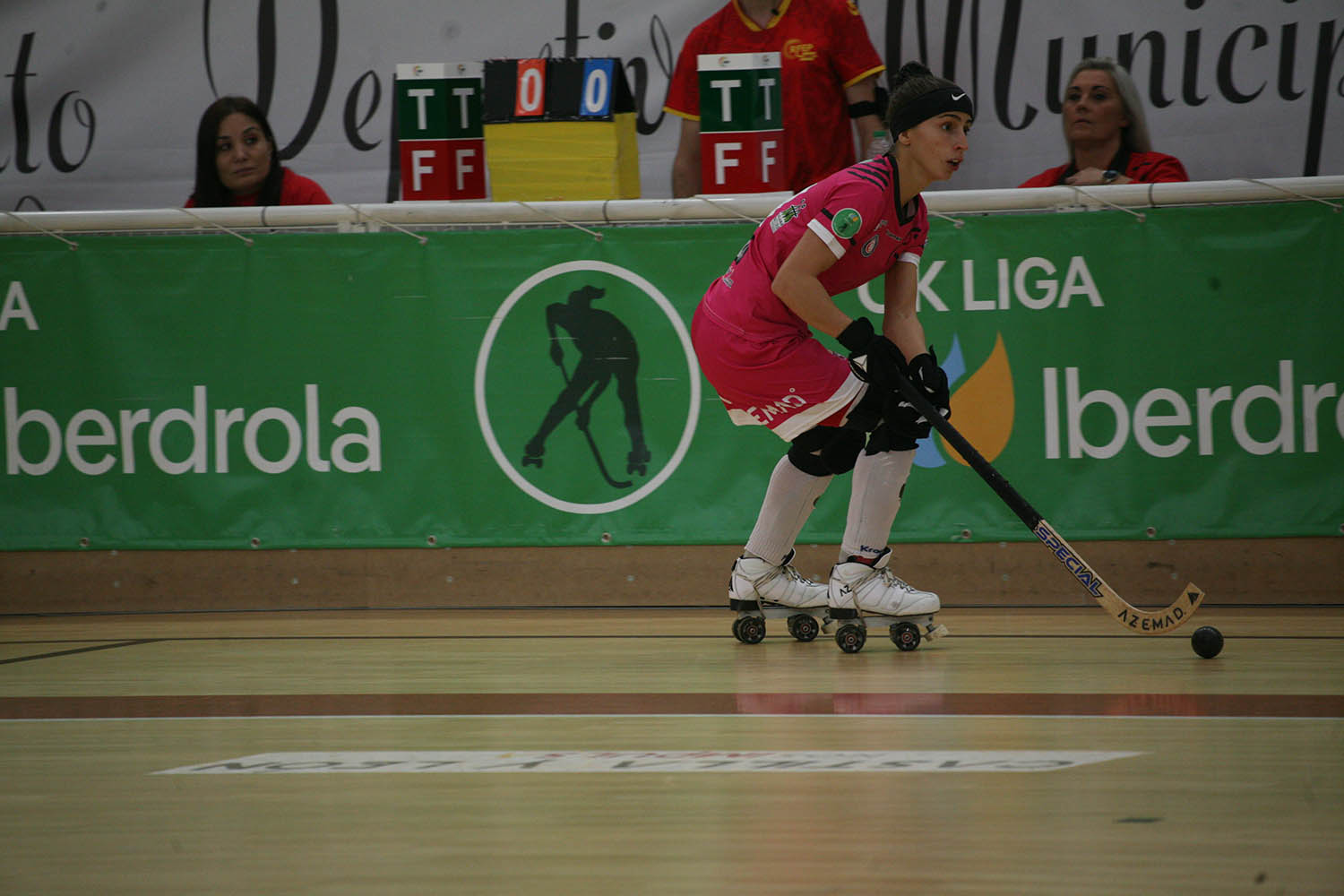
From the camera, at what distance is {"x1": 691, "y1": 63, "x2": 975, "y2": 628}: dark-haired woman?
12.8ft

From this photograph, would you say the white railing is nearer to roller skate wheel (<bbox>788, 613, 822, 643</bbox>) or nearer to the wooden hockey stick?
the wooden hockey stick

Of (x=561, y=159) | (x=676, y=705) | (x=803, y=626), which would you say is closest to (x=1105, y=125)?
(x=561, y=159)

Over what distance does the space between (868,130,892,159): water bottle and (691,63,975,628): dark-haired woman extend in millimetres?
1046

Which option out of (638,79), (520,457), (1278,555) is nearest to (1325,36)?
(1278,555)

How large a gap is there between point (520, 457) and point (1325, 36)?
328cm

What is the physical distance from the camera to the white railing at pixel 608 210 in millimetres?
4977

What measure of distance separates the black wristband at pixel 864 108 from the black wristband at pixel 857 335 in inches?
79.6

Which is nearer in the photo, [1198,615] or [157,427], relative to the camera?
[1198,615]

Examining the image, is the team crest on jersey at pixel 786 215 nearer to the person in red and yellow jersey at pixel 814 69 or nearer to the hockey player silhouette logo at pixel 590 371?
the hockey player silhouette logo at pixel 590 371

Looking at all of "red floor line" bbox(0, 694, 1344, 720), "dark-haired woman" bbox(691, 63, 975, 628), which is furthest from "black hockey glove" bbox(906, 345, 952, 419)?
"red floor line" bbox(0, 694, 1344, 720)

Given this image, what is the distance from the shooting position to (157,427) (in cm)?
541

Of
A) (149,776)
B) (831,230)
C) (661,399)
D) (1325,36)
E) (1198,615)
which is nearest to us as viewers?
(149,776)

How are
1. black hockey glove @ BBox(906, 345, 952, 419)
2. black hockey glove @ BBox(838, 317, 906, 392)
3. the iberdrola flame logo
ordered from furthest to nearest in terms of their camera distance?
the iberdrola flame logo → black hockey glove @ BBox(906, 345, 952, 419) → black hockey glove @ BBox(838, 317, 906, 392)

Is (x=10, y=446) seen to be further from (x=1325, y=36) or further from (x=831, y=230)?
(x=1325, y=36)
